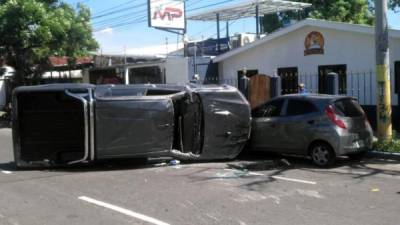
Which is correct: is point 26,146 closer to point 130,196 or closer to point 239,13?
point 130,196

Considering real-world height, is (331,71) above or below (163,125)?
above

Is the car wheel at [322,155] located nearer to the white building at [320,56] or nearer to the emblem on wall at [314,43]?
the white building at [320,56]

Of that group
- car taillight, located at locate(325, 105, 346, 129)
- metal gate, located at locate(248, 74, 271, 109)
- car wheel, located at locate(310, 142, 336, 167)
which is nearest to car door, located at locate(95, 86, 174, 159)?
car wheel, located at locate(310, 142, 336, 167)

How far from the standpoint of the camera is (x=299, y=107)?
12141 mm

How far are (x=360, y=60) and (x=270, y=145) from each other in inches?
260

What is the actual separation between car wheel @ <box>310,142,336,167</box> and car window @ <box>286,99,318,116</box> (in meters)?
0.74

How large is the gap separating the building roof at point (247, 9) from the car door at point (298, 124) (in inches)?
509

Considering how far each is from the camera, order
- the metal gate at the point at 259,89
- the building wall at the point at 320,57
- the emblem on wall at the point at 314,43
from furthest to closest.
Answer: the emblem on wall at the point at 314,43
the metal gate at the point at 259,89
the building wall at the point at 320,57

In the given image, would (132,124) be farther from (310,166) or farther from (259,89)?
(259,89)

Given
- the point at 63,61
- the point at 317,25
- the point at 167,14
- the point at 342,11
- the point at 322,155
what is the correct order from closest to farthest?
1. the point at 322,155
2. the point at 317,25
3. the point at 167,14
4. the point at 63,61
5. the point at 342,11

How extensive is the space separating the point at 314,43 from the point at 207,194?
37.9 ft

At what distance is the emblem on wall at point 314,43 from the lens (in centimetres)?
1886

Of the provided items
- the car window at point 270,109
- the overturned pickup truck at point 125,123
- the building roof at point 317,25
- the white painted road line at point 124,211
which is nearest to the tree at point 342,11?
the building roof at point 317,25

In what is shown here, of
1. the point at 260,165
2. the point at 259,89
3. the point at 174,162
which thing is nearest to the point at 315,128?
the point at 260,165
